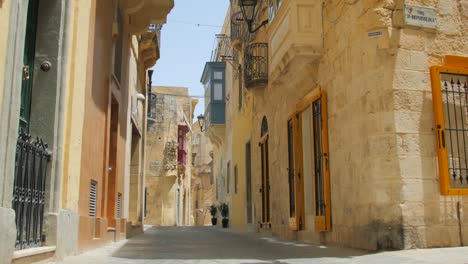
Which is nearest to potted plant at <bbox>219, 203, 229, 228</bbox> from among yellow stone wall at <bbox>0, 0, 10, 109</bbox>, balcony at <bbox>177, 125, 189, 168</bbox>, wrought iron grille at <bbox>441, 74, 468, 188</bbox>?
balcony at <bbox>177, 125, 189, 168</bbox>

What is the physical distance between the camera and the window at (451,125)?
682 centimetres

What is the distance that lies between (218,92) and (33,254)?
22.9 m

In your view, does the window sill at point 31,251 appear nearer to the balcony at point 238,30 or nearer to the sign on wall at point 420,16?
the sign on wall at point 420,16

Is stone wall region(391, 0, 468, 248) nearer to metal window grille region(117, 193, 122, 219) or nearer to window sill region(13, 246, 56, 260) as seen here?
window sill region(13, 246, 56, 260)

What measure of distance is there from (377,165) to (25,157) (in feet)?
14.6

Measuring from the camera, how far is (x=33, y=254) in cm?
468

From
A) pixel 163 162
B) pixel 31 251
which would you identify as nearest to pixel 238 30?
pixel 31 251

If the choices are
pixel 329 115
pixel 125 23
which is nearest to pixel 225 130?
pixel 125 23

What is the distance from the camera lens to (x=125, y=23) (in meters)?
11.3

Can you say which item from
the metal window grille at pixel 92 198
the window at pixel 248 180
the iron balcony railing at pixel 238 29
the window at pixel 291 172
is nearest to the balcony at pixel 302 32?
the window at pixel 291 172

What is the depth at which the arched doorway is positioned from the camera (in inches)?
583

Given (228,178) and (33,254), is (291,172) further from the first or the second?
(228,178)

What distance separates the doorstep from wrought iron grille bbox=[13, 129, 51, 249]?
4.2 inches

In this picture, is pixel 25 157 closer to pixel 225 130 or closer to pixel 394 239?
pixel 394 239
